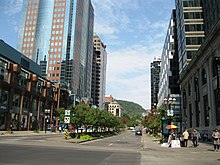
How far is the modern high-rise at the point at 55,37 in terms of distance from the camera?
119 meters

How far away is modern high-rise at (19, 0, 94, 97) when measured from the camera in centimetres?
11888

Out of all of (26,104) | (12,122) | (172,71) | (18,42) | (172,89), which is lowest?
(12,122)

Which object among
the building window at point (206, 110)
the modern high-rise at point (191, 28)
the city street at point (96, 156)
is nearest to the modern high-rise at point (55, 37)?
the modern high-rise at point (191, 28)

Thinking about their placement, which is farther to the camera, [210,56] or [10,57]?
[10,57]

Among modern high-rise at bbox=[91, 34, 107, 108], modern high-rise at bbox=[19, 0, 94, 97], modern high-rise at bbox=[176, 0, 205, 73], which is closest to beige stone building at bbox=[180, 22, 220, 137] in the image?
modern high-rise at bbox=[176, 0, 205, 73]

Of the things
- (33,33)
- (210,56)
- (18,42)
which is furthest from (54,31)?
(210,56)

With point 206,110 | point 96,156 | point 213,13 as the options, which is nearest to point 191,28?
point 213,13

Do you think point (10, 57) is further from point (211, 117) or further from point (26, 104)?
point (211, 117)

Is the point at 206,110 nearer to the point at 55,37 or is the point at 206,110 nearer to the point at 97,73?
the point at 55,37

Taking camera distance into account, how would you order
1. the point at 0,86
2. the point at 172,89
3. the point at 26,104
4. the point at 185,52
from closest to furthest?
the point at 0,86, the point at 185,52, the point at 26,104, the point at 172,89

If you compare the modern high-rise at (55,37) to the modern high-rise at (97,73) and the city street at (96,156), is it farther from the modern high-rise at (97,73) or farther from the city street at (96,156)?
the city street at (96,156)

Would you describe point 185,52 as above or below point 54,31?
below

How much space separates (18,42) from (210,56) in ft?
373

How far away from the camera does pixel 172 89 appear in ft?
233
